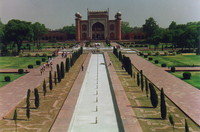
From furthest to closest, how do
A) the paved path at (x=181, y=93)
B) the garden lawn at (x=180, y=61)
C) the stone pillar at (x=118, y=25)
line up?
the stone pillar at (x=118, y=25) → the garden lawn at (x=180, y=61) → the paved path at (x=181, y=93)

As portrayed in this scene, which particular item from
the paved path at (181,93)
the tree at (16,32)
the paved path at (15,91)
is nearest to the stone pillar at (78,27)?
the tree at (16,32)

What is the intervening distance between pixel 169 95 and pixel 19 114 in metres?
5.72

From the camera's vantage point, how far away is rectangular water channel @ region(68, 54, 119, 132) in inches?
295

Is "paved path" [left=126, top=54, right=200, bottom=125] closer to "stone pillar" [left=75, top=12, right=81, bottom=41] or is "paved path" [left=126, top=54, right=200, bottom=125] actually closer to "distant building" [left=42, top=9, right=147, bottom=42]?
"distant building" [left=42, top=9, right=147, bottom=42]

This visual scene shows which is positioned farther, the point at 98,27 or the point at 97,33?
the point at 98,27

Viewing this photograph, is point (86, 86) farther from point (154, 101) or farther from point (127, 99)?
point (154, 101)

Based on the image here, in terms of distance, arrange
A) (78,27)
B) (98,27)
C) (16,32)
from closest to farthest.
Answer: (16,32) → (78,27) → (98,27)

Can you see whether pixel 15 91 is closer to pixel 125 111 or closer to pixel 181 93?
pixel 125 111

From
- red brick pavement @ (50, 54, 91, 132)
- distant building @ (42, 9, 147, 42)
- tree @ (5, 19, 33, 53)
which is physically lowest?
red brick pavement @ (50, 54, 91, 132)

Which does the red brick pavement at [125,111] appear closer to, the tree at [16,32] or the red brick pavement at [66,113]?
the red brick pavement at [66,113]

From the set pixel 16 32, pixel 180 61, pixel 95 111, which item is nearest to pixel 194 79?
pixel 95 111

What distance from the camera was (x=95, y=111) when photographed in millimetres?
8906

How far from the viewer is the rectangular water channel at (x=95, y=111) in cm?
749

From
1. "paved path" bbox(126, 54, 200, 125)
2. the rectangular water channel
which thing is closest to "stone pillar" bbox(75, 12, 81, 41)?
"paved path" bbox(126, 54, 200, 125)
